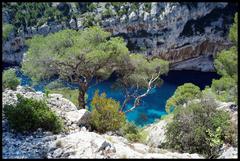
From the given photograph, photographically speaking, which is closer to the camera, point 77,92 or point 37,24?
point 77,92

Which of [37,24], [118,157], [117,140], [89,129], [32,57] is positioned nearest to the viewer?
[118,157]

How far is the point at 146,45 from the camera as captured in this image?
45375 mm

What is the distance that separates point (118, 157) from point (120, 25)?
107 feet

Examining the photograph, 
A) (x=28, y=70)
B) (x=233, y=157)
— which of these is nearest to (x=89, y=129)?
(x=233, y=157)

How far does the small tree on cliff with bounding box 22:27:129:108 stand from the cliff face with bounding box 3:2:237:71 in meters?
21.6

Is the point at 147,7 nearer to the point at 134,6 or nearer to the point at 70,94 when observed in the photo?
the point at 134,6

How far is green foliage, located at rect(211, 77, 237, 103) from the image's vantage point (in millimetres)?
17706

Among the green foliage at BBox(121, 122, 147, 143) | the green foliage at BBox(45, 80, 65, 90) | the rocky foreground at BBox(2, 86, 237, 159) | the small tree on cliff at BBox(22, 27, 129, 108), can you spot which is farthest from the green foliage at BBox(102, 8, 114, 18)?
the rocky foreground at BBox(2, 86, 237, 159)

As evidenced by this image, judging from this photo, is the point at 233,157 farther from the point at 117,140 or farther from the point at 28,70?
the point at 28,70

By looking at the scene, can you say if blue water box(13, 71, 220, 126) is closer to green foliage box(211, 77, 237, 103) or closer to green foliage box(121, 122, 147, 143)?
green foliage box(211, 77, 237, 103)

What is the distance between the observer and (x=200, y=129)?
52.1 ft

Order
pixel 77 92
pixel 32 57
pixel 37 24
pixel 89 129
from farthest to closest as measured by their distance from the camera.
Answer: pixel 37 24 < pixel 77 92 < pixel 32 57 < pixel 89 129

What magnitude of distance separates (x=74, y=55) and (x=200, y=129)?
7103mm

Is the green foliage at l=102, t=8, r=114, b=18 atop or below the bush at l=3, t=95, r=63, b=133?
below
